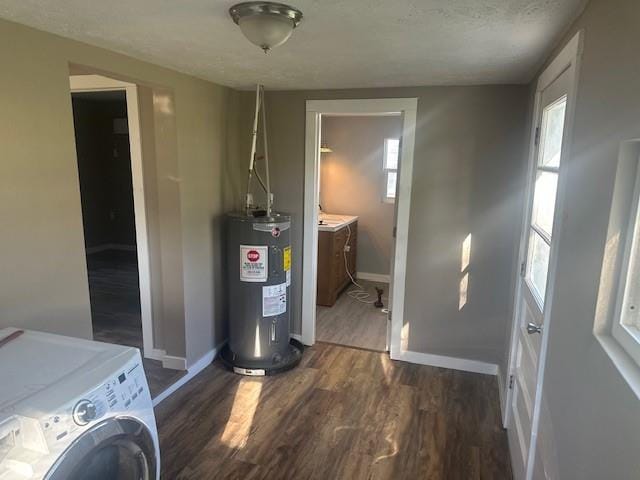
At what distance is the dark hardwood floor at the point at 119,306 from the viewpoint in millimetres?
2959

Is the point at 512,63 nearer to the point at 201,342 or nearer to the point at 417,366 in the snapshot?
the point at 417,366

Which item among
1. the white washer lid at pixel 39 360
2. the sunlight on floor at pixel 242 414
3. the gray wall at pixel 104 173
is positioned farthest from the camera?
the gray wall at pixel 104 173

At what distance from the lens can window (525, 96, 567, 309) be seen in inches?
73.7

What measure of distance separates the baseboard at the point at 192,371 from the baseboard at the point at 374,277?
2.41m

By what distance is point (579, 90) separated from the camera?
1.46m

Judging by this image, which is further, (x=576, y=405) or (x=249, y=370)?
(x=249, y=370)

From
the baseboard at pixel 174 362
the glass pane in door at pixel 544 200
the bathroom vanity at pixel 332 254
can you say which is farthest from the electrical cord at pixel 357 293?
the glass pane in door at pixel 544 200

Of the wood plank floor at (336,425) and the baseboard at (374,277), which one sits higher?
the baseboard at (374,277)

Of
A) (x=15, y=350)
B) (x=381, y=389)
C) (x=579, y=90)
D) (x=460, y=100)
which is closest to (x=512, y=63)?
(x=460, y=100)

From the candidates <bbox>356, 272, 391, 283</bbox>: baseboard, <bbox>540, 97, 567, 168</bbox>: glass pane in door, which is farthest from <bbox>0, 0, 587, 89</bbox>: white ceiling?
<bbox>356, 272, 391, 283</bbox>: baseboard

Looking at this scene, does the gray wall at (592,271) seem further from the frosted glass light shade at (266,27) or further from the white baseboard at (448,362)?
the white baseboard at (448,362)

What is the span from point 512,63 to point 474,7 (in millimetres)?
940

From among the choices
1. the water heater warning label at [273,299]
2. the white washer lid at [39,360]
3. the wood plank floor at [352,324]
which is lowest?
the wood plank floor at [352,324]

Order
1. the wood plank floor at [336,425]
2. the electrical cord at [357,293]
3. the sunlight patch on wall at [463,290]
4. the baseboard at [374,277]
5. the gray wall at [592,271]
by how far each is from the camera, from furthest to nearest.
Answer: the baseboard at [374,277]
the electrical cord at [357,293]
the sunlight patch on wall at [463,290]
the wood plank floor at [336,425]
the gray wall at [592,271]
